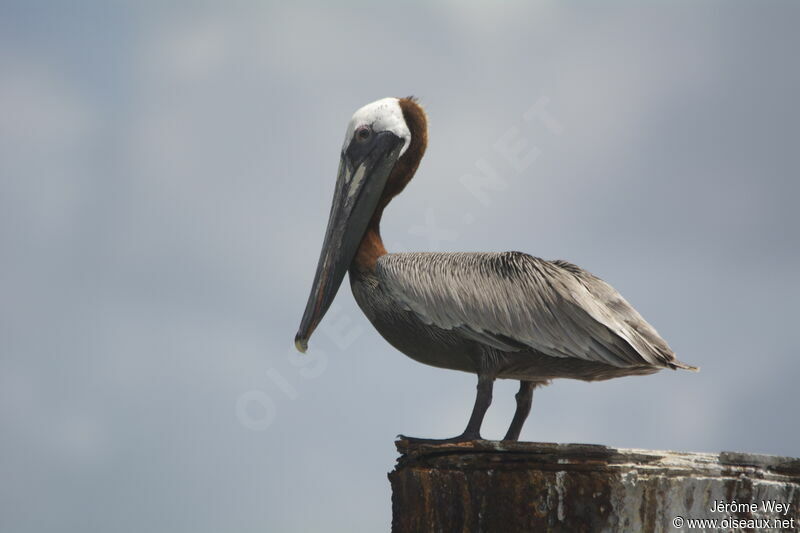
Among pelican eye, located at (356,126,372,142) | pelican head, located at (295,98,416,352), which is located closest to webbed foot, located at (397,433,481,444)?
pelican head, located at (295,98,416,352)

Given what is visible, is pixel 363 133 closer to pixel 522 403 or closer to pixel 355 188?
pixel 355 188

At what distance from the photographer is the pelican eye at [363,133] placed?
747 cm

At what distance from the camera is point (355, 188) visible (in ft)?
24.4

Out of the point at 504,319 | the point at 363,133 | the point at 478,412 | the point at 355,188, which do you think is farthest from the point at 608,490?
the point at 363,133

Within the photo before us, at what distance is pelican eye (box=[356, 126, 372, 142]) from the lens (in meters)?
7.47

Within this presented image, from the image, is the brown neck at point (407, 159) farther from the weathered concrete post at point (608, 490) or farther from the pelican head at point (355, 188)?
the weathered concrete post at point (608, 490)

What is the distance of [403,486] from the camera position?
583cm

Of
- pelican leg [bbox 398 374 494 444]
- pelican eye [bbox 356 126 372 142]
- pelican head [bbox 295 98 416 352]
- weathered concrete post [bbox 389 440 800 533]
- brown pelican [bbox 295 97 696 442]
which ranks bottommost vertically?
weathered concrete post [bbox 389 440 800 533]

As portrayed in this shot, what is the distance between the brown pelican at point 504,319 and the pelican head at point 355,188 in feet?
0.65

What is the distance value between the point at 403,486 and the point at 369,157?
8.68ft

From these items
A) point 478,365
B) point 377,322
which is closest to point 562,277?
point 478,365

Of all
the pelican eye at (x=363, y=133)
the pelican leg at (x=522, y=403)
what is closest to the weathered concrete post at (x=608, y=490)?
the pelican leg at (x=522, y=403)

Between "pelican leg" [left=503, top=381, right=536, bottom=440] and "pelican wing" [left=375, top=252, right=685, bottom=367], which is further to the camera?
"pelican leg" [left=503, top=381, right=536, bottom=440]

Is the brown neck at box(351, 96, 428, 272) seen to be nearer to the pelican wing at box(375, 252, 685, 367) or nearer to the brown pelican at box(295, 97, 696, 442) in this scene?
the brown pelican at box(295, 97, 696, 442)
